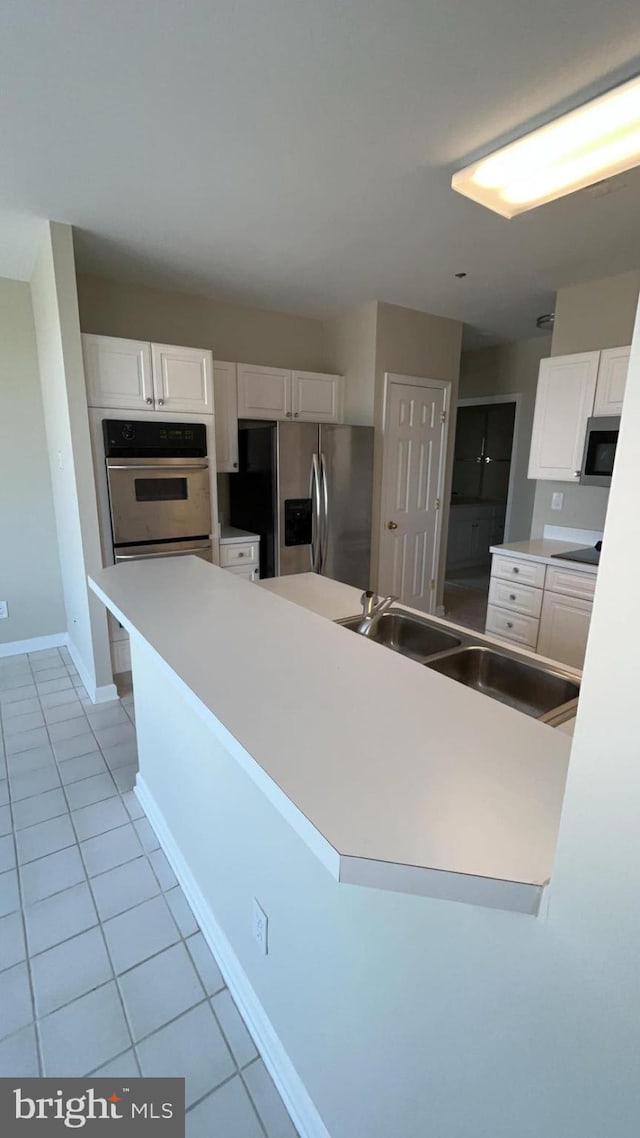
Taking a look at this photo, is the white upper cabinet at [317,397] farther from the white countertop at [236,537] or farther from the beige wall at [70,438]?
the beige wall at [70,438]

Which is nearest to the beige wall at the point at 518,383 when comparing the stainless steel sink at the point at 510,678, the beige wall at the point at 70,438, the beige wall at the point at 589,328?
the beige wall at the point at 589,328

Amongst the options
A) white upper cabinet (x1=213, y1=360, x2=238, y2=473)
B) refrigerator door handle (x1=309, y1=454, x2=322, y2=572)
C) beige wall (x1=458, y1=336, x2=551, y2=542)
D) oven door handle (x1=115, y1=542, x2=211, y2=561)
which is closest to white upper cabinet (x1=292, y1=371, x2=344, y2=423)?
white upper cabinet (x1=213, y1=360, x2=238, y2=473)

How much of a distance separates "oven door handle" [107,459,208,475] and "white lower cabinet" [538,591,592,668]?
2.29 metres

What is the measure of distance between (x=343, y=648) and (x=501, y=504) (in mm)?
5854

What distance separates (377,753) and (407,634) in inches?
39.8

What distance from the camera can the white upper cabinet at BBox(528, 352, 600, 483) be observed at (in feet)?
9.85

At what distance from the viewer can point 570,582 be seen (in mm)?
2842

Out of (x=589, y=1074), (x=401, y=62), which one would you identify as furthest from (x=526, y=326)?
(x=589, y=1074)

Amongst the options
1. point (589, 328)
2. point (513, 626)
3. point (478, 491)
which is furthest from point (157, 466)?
point (478, 491)

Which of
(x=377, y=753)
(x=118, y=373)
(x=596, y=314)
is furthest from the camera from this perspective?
(x=596, y=314)

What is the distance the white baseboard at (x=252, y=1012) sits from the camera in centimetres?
109

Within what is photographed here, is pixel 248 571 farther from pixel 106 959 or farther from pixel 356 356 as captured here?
pixel 106 959

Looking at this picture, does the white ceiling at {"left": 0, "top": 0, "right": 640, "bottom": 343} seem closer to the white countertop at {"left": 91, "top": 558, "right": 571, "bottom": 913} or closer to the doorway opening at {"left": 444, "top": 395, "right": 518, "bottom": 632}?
the white countertop at {"left": 91, "top": 558, "right": 571, "bottom": 913}

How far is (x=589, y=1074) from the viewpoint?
541 millimetres
